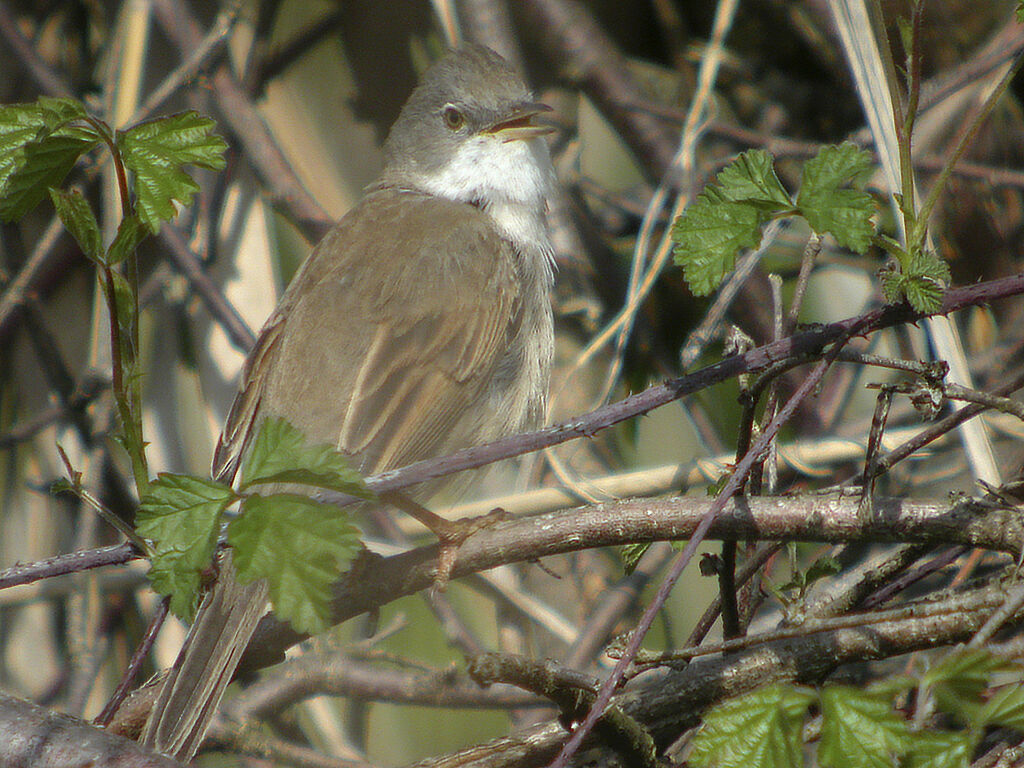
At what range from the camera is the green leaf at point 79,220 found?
1.67 metres

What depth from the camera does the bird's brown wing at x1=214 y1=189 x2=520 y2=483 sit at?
2920 mm

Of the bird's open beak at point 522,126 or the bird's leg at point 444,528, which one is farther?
the bird's open beak at point 522,126

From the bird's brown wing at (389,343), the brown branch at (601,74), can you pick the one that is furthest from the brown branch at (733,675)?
the brown branch at (601,74)

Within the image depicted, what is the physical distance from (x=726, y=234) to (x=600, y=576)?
2.47 meters

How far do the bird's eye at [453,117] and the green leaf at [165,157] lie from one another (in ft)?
7.67

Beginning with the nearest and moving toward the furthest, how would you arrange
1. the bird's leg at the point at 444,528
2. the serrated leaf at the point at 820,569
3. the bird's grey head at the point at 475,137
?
the serrated leaf at the point at 820,569 → the bird's leg at the point at 444,528 → the bird's grey head at the point at 475,137

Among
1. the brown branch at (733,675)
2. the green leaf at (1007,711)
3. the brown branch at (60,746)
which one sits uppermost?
the brown branch at (60,746)

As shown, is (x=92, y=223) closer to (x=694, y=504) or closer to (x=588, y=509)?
(x=588, y=509)

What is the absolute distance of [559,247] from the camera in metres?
4.35

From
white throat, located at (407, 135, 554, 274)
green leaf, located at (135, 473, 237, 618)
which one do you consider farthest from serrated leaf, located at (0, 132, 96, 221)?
white throat, located at (407, 135, 554, 274)

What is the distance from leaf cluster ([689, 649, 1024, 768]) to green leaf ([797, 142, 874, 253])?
0.66 m

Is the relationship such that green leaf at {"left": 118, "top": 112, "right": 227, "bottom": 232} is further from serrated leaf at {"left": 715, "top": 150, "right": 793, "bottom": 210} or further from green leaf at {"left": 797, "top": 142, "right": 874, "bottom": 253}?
green leaf at {"left": 797, "top": 142, "right": 874, "bottom": 253}

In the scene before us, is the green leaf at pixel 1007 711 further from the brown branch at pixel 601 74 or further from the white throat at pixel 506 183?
the brown branch at pixel 601 74

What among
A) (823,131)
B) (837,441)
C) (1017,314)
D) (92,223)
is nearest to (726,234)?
(92,223)
